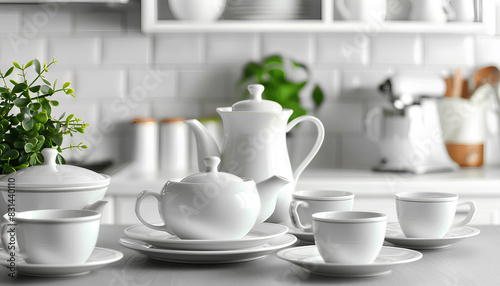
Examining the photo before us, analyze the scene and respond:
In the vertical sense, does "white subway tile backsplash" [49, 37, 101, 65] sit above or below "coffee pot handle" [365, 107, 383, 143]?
above

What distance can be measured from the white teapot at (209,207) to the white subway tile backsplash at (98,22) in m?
1.83

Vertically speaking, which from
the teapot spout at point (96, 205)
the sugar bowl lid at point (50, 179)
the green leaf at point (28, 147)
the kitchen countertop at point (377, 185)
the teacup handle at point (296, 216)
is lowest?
the kitchen countertop at point (377, 185)

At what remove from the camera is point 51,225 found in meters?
0.77

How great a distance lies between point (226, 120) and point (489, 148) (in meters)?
1.81

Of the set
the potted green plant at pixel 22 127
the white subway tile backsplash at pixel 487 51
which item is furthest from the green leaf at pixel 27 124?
the white subway tile backsplash at pixel 487 51

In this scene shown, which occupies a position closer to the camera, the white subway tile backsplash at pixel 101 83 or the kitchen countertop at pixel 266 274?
the kitchen countertop at pixel 266 274

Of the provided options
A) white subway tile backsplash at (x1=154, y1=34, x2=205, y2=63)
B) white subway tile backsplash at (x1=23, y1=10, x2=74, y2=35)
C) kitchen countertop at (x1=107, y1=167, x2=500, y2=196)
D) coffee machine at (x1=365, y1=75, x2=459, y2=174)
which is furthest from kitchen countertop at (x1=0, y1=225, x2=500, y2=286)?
white subway tile backsplash at (x1=23, y1=10, x2=74, y2=35)

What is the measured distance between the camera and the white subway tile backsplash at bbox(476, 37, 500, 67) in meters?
2.65

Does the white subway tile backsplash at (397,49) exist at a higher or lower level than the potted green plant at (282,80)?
higher

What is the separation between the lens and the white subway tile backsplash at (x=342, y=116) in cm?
264

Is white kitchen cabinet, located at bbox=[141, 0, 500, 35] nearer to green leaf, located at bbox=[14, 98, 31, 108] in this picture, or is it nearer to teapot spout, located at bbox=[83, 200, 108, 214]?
green leaf, located at bbox=[14, 98, 31, 108]

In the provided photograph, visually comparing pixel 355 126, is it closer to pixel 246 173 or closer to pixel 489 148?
pixel 489 148

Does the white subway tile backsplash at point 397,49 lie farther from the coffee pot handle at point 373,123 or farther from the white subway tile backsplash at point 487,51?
the coffee pot handle at point 373,123

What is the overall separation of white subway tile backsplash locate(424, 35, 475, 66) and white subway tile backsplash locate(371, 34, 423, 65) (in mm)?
31
